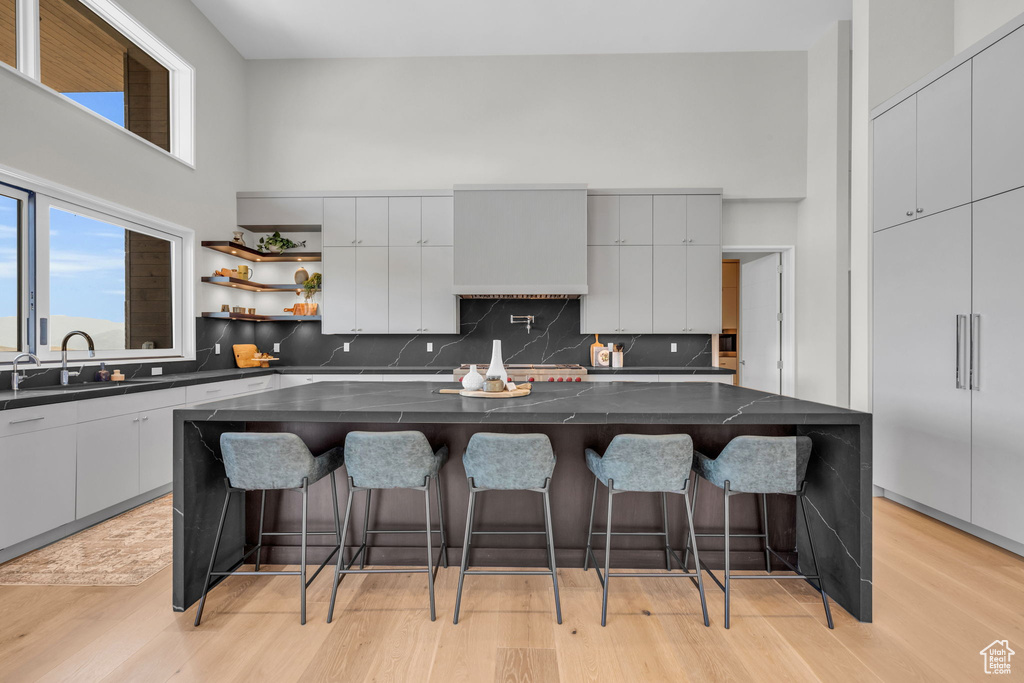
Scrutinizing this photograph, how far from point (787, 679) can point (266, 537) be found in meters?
2.35

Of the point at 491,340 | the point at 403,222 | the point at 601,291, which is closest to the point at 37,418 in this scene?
the point at 403,222

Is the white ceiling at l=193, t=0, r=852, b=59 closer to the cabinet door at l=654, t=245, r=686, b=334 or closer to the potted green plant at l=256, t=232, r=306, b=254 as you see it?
the potted green plant at l=256, t=232, r=306, b=254

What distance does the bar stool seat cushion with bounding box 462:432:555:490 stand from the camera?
6.22 ft

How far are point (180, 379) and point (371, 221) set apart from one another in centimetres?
217

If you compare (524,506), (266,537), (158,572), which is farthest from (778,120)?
(158,572)

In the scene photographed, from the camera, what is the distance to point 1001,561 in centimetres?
245

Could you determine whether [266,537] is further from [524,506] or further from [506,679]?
[506,679]

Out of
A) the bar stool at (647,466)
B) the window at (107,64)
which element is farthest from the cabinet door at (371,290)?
the bar stool at (647,466)

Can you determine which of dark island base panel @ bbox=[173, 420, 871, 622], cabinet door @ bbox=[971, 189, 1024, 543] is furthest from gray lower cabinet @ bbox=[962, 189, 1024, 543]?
dark island base panel @ bbox=[173, 420, 871, 622]

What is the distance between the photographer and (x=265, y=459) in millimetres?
1914

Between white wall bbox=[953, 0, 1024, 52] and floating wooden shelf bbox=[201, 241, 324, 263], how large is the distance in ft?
17.8

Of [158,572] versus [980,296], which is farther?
[980,296]

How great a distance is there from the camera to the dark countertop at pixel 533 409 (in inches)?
75.1

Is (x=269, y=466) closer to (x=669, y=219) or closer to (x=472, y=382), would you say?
(x=472, y=382)
